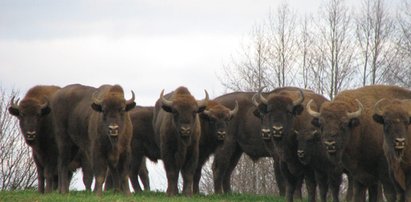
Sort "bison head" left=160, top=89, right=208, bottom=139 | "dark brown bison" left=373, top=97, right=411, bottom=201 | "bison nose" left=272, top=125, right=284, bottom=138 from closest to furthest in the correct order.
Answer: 1. "dark brown bison" left=373, top=97, right=411, bottom=201
2. "bison nose" left=272, top=125, right=284, bottom=138
3. "bison head" left=160, top=89, right=208, bottom=139

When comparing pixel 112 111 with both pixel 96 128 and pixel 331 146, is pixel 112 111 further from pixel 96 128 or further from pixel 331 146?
pixel 331 146

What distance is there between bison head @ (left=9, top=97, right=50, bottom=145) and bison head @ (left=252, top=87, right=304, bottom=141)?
229 inches

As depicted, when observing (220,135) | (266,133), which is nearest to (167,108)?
(220,135)

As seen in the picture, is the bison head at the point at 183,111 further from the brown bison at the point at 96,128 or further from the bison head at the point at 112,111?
the bison head at the point at 112,111

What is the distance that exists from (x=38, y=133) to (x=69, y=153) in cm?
99

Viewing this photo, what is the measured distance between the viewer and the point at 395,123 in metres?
27.1

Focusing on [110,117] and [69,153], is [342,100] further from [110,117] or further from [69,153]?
[69,153]

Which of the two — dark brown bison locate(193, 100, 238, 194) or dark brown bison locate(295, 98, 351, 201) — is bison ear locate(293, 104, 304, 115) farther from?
dark brown bison locate(193, 100, 238, 194)

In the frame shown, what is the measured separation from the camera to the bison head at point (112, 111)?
30.2 meters

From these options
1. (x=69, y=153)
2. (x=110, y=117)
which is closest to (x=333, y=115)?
(x=110, y=117)

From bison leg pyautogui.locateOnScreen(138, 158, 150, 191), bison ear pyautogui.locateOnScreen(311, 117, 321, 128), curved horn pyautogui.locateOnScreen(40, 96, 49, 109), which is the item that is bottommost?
bison leg pyautogui.locateOnScreen(138, 158, 150, 191)

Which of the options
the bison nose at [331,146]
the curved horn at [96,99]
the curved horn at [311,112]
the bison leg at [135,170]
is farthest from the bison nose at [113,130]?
the bison leg at [135,170]

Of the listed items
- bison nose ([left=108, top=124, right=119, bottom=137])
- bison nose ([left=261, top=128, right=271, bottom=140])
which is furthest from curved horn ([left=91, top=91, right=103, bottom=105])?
bison nose ([left=261, top=128, right=271, bottom=140])

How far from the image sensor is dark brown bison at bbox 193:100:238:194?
113 ft
